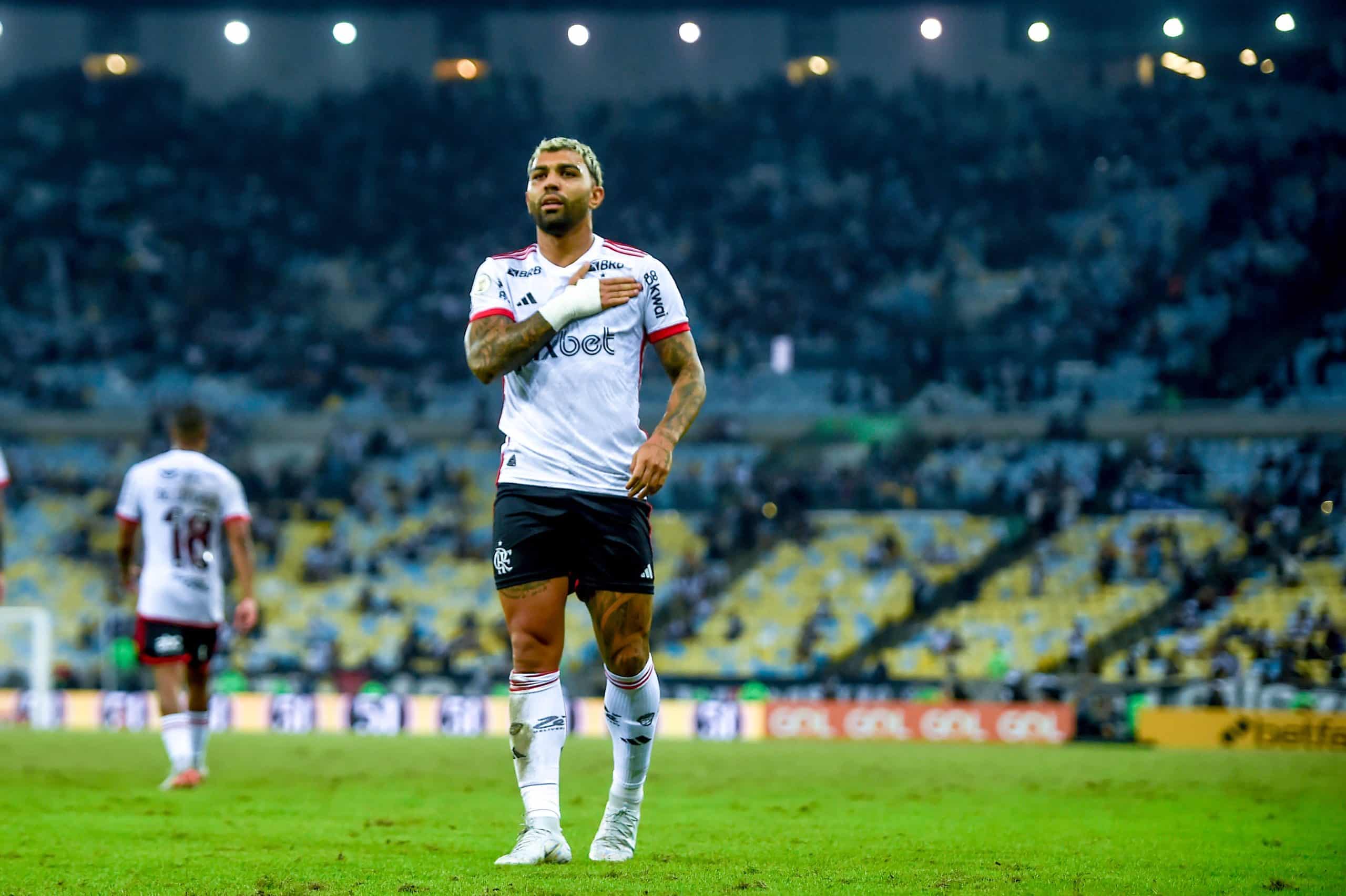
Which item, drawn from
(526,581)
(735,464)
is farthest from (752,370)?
(526,581)

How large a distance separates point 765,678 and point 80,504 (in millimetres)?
15815

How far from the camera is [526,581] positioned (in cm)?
657

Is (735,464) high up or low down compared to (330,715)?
up

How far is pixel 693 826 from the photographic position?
8.58 m

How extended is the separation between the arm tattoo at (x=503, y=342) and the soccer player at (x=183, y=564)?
5087mm

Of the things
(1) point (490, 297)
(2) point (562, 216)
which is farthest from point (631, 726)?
(2) point (562, 216)

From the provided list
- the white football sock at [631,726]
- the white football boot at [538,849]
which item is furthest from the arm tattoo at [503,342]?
the white football boot at [538,849]

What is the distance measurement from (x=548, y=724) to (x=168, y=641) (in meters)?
5.60

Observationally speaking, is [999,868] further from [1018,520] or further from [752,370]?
[752,370]

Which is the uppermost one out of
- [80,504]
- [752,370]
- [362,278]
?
[362,278]

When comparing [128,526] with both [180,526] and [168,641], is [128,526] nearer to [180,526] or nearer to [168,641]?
[180,526]

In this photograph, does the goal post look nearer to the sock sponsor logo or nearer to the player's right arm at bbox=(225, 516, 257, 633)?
the player's right arm at bbox=(225, 516, 257, 633)

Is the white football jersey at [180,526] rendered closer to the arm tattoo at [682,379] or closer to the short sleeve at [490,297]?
the short sleeve at [490,297]

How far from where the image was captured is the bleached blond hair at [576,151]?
6832 mm
